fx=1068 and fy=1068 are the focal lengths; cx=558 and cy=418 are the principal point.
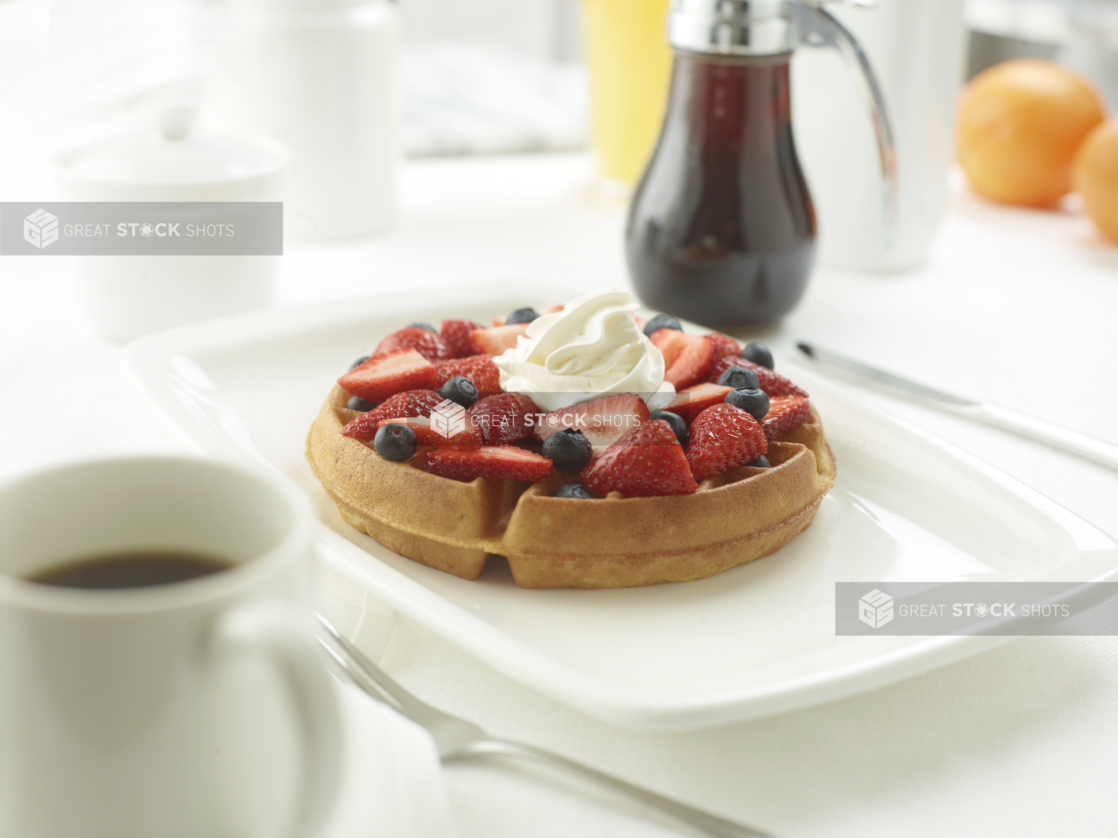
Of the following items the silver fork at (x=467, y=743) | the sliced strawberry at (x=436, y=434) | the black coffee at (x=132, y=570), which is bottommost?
the silver fork at (x=467, y=743)

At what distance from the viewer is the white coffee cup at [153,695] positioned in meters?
0.60

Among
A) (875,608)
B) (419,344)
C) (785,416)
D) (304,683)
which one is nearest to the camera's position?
(304,683)

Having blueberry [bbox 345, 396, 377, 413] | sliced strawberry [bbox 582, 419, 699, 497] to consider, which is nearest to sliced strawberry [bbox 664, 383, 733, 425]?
sliced strawberry [bbox 582, 419, 699, 497]

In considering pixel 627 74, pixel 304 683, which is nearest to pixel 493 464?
pixel 304 683

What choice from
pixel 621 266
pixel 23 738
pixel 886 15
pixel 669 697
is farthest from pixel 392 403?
pixel 886 15

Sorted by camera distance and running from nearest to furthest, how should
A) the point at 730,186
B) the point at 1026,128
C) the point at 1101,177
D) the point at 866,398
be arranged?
the point at 866,398, the point at 730,186, the point at 1101,177, the point at 1026,128

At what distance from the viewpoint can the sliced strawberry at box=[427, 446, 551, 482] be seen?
1.14 meters

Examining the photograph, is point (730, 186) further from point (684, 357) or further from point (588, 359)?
point (588, 359)

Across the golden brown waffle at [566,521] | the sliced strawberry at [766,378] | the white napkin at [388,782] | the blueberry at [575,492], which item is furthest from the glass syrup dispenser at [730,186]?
the white napkin at [388,782]

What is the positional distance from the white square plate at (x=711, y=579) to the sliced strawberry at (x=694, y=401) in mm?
190

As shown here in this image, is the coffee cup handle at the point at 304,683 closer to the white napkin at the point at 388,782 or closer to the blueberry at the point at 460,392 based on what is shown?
the white napkin at the point at 388,782

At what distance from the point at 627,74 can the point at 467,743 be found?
6.06 feet

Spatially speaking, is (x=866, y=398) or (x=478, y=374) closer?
(x=478, y=374)

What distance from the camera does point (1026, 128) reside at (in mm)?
2523
